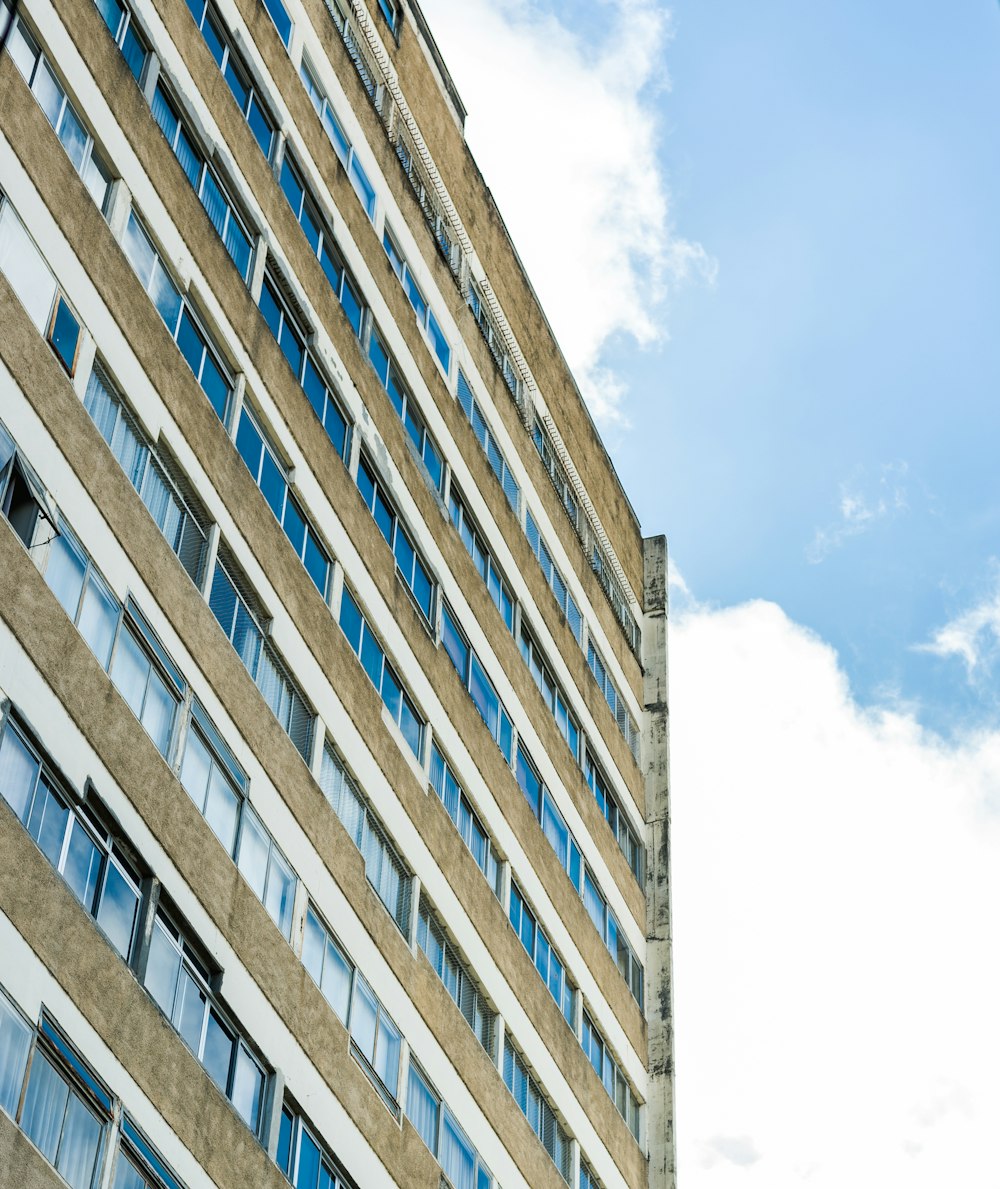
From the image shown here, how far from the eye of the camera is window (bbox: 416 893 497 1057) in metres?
30.0

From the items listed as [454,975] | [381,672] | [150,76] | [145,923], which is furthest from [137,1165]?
[150,76]

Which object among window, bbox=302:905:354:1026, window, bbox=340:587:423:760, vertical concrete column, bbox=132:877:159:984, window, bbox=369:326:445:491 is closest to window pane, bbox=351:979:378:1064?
window, bbox=302:905:354:1026

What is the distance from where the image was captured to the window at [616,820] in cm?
4147

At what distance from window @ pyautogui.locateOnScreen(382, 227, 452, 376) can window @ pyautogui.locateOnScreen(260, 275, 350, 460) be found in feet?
16.6

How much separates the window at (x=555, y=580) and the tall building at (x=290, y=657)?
0.14m

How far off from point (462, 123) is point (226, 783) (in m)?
22.2

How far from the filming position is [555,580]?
4119cm

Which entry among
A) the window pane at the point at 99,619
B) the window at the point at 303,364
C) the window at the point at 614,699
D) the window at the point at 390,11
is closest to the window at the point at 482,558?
A: the window at the point at 303,364

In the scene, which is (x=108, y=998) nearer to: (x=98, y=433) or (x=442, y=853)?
(x=98, y=433)

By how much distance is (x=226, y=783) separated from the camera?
80.6 ft

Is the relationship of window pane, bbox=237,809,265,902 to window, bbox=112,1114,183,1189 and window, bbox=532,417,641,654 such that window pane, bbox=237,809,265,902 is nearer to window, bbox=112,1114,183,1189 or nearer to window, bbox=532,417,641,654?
window, bbox=112,1114,183,1189

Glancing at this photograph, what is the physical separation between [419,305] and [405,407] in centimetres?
287

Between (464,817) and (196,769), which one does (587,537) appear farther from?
(196,769)

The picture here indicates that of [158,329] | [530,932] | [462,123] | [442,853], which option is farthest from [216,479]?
[462,123]
